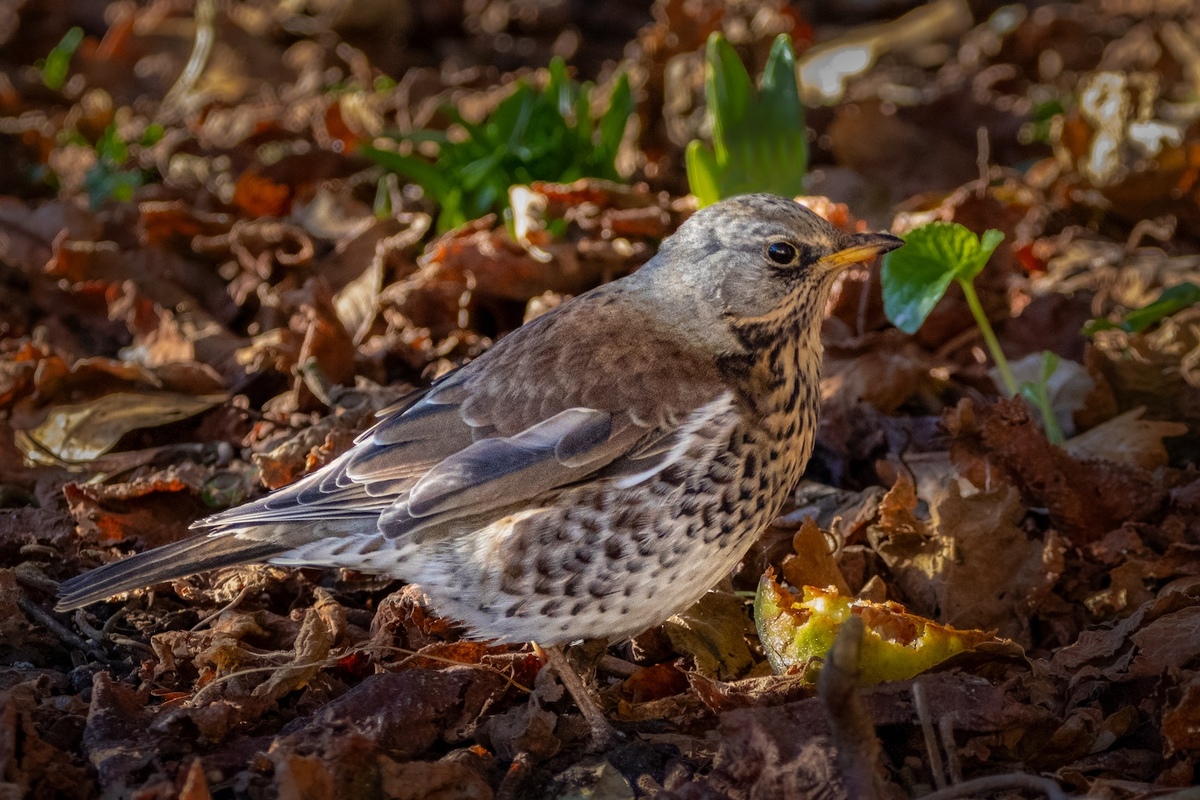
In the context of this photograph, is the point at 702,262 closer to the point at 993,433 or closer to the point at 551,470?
the point at 551,470

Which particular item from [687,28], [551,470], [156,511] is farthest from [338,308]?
[687,28]

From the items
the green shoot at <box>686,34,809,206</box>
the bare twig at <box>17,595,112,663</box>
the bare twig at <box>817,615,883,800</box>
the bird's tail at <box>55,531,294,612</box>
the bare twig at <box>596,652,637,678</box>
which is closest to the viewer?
the bare twig at <box>817,615,883,800</box>

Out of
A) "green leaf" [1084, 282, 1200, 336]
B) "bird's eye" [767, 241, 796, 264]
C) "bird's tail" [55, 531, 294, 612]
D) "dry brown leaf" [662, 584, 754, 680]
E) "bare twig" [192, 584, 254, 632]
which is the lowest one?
"dry brown leaf" [662, 584, 754, 680]

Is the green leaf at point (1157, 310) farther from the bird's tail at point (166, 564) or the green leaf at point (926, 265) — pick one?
the bird's tail at point (166, 564)

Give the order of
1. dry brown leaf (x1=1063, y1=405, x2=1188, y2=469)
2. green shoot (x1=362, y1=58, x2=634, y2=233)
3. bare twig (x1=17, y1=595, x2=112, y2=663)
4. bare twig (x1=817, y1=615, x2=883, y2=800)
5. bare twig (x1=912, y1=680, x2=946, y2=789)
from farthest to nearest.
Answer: green shoot (x1=362, y1=58, x2=634, y2=233) → dry brown leaf (x1=1063, y1=405, x2=1188, y2=469) → bare twig (x1=17, y1=595, x2=112, y2=663) → bare twig (x1=912, y1=680, x2=946, y2=789) → bare twig (x1=817, y1=615, x2=883, y2=800)

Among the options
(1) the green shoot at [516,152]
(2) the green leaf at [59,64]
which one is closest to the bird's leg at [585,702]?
(1) the green shoot at [516,152]

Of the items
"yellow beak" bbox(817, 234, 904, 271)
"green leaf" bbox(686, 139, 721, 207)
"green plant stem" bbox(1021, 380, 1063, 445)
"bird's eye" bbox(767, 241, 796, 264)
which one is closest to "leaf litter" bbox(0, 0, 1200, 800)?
"green plant stem" bbox(1021, 380, 1063, 445)

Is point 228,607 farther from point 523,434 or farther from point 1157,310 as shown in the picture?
point 1157,310

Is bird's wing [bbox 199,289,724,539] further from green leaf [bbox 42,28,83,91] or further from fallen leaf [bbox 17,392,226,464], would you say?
green leaf [bbox 42,28,83,91]
